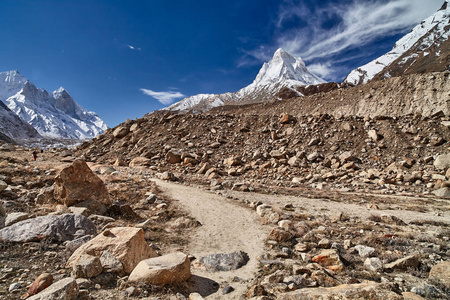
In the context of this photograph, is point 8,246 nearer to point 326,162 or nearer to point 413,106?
point 326,162

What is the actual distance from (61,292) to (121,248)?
150 centimetres

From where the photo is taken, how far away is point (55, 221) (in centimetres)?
573

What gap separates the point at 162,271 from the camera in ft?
13.3

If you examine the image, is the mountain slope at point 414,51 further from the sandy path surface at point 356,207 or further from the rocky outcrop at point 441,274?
the rocky outcrop at point 441,274

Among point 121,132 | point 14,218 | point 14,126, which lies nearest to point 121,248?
point 14,218

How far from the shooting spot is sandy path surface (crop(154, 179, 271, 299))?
4.83 metres

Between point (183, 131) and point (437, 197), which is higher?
point (183, 131)

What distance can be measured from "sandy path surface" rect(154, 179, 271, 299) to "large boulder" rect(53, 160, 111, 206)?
3804 millimetres

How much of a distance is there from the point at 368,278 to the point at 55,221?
742cm

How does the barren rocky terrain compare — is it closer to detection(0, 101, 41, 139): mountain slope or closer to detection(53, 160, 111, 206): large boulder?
detection(53, 160, 111, 206): large boulder

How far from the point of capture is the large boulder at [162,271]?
402 centimetres

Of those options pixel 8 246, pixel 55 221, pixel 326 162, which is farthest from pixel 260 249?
pixel 326 162

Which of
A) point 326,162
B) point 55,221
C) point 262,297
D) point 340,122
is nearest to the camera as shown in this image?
point 262,297

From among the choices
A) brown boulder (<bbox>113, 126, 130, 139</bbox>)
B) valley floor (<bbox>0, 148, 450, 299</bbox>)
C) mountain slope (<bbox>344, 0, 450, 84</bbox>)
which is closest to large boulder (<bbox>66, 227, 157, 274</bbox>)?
valley floor (<bbox>0, 148, 450, 299</bbox>)
